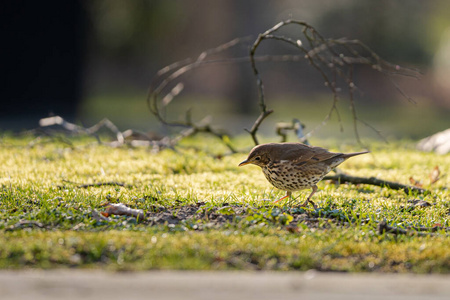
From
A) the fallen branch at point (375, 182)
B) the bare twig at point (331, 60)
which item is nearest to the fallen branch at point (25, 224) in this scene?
the bare twig at point (331, 60)

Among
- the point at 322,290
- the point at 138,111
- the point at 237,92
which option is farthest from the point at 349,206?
the point at 138,111

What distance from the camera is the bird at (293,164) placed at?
5.85 m

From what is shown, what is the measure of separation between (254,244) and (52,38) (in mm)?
12945

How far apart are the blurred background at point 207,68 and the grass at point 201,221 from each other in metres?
7.10

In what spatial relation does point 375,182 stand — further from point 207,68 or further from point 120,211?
point 207,68

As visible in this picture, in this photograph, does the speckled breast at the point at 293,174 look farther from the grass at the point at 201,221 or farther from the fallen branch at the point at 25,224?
the fallen branch at the point at 25,224

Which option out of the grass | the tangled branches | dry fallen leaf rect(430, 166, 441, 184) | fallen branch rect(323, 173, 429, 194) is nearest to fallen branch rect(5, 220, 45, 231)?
the grass

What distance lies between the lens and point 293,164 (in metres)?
5.89

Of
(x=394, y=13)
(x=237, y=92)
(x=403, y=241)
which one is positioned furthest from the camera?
(x=394, y=13)

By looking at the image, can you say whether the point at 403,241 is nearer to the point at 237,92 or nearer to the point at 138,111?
the point at 237,92

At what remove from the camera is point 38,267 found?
12.6 feet

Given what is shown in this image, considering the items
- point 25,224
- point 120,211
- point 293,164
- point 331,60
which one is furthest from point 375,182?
point 25,224

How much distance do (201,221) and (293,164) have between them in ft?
4.34

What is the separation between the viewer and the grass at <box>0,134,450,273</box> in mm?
4012
